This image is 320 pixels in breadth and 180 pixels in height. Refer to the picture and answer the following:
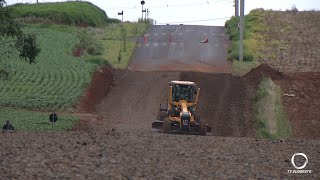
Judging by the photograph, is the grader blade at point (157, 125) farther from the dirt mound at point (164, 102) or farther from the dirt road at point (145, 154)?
the dirt road at point (145, 154)

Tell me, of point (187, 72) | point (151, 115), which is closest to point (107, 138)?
point (151, 115)

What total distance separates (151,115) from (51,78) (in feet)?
31.4

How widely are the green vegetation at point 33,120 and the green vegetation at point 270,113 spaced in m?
9.20

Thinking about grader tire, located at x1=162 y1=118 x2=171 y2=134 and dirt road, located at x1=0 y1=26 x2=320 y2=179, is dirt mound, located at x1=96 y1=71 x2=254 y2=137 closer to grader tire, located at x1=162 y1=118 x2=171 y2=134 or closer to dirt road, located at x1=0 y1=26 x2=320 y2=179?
dirt road, located at x1=0 y1=26 x2=320 y2=179

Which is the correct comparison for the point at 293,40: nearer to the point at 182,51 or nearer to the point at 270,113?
the point at 182,51

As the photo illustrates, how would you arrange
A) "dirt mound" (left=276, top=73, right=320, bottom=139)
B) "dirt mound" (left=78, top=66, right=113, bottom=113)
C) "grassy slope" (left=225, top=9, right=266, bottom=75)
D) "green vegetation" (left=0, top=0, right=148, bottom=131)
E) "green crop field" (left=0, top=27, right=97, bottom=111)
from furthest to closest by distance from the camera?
1. "grassy slope" (left=225, top=9, right=266, bottom=75)
2. "dirt mound" (left=78, top=66, right=113, bottom=113)
3. "green crop field" (left=0, top=27, right=97, bottom=111)
4. "green vegetation" (left=0, top=0, right=148, bottom=131)
5. "dirt mound" (left=276, top=73, right=320, bottom=139)

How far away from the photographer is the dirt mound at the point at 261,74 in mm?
48250

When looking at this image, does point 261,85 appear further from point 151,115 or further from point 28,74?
point 28,74

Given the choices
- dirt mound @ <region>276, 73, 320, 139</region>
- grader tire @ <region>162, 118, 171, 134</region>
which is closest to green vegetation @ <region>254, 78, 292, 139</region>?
dirt mound @ <region>276, 73, 320, 139</region>

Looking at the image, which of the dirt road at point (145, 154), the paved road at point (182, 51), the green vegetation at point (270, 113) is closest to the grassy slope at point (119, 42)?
the paved road at point (182, 51)

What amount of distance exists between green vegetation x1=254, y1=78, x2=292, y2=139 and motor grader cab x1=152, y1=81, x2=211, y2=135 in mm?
4713

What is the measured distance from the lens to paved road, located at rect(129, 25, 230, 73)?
56094 millimetres

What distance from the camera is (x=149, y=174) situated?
14789 millimetres

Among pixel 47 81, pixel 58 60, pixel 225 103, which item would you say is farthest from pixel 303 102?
pixel 58 60
